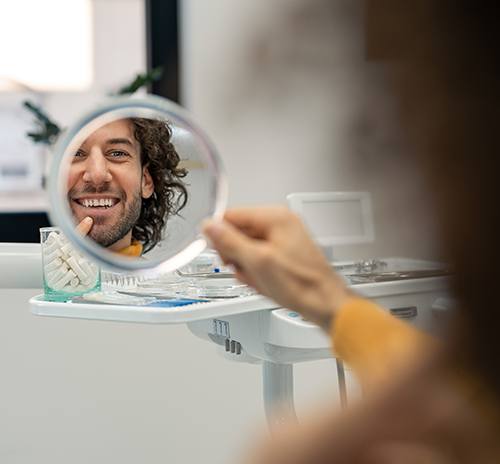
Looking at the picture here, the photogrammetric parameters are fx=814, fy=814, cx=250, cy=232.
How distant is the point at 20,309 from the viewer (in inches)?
60.7

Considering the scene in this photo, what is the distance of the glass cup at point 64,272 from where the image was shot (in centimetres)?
103

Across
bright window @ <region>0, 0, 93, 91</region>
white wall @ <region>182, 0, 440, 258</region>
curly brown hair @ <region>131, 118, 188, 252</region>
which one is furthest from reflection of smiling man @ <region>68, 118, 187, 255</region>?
bright window @ <region>0, 0, 93, 91</region>

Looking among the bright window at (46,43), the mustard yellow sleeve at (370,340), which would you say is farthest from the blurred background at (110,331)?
the mustard yellow sleeve at (370,340)

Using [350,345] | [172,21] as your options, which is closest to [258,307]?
[350,345]

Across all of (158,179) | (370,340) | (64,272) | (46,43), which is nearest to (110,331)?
(64,272)

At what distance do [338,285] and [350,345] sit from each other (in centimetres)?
15

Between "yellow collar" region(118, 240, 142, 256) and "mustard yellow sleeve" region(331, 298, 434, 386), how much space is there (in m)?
0.36

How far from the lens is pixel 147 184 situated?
846mm

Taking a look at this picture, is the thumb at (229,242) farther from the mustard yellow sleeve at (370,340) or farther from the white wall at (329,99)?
the white wall at (329,99)

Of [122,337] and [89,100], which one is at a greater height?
[89,100]

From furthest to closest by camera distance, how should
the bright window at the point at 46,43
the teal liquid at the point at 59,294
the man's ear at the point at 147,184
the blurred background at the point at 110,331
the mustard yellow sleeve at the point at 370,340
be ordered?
the bright window at the point at 46,43, the blurred background at the point at 110,331, the teal liquid at the point at 59,294, the man's ear at the point at 147,184, the mustard yellow sleeve at the point at 370,340

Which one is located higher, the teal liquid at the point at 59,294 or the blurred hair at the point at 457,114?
the blurred hair at the point at 457,114

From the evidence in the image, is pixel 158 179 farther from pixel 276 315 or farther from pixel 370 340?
pixel 370 340

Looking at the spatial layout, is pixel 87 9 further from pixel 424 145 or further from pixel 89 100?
pixel 424 145
